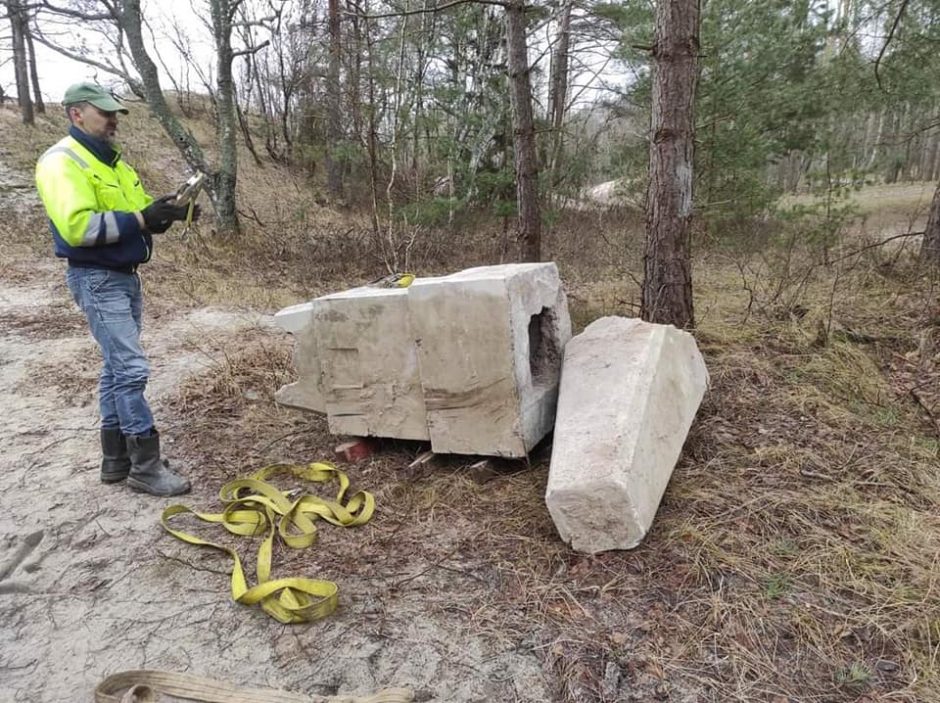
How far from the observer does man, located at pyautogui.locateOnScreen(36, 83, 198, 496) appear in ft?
9.38

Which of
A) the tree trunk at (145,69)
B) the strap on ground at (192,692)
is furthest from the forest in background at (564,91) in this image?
the strap on ground at (192,692)

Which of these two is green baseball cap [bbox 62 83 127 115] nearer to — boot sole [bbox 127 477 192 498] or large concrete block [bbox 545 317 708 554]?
boot sole [bbox 127 477 192 498]

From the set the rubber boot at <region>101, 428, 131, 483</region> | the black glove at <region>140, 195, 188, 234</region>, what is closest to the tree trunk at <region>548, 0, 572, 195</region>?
the black glove at <region>140, 195, 188, 234</region>

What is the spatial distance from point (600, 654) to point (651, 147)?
3.47m

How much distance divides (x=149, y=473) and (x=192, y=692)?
66.6 inches

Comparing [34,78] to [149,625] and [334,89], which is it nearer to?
[334,89]

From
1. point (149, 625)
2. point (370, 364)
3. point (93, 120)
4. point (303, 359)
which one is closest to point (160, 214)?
point (93, 120)

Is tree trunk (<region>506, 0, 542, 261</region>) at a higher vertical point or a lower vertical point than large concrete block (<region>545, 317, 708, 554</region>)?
higher

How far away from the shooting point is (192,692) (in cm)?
198

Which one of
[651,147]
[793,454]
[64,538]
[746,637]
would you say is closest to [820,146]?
[651,147]

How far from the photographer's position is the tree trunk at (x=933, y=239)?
6.83 metres

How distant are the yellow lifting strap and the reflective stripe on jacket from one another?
52.8 inches

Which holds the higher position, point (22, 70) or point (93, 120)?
point (22, 70)

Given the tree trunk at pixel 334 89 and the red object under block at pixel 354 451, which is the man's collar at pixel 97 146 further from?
the tree trunk at pixel 334 89
